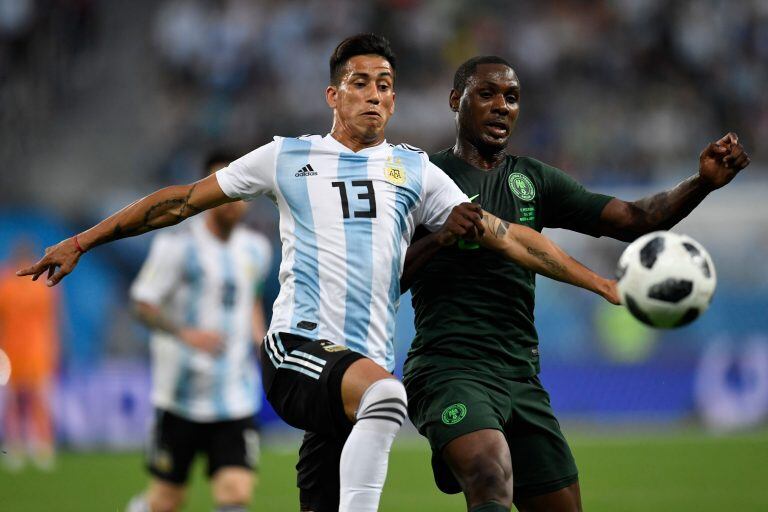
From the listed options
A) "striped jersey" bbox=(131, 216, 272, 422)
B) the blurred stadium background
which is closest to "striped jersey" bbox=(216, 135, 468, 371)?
"striped jersey" bbox=(131, 216, 272, 422)

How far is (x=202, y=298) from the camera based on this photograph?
825cm

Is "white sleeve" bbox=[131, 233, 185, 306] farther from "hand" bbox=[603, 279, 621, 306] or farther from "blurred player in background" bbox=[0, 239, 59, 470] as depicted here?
"blurred player in background" bbox=[0, 239, 59, 470]

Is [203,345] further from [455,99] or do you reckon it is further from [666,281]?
[666,281]

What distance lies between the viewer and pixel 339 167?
544 cm

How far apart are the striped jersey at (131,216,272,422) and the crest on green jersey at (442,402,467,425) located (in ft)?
9.72

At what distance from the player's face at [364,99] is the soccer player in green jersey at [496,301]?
1.78 ft

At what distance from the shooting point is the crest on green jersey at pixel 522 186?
588 cm

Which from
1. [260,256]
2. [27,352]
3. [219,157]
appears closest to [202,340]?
Result: [260,256]

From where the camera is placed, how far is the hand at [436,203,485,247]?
5.29 meters

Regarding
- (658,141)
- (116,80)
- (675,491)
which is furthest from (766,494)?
(116,80)

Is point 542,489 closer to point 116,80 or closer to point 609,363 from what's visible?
point 609,363

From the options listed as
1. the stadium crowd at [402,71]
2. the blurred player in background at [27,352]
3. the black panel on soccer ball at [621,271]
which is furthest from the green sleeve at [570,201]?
the stadium crowd at [402,71]

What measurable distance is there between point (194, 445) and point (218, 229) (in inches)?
58.8

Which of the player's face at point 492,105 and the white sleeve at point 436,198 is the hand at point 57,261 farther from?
the player's face at point 492,105
